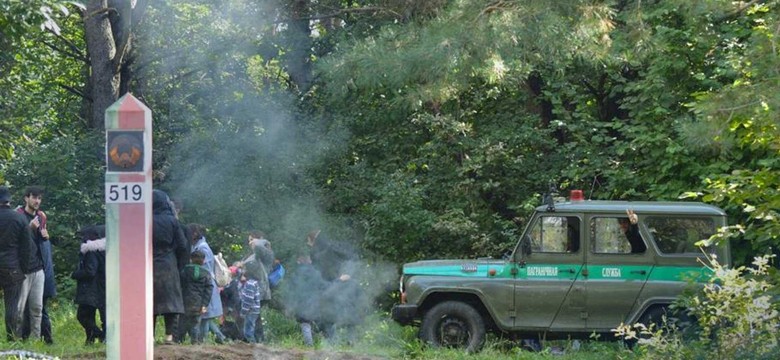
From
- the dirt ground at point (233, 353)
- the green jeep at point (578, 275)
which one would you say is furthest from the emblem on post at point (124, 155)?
the green jeep at point (578, 275)

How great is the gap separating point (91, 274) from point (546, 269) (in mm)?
5121

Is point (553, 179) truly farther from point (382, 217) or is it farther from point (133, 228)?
point (133, 228)

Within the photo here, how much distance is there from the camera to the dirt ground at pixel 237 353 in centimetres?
1176

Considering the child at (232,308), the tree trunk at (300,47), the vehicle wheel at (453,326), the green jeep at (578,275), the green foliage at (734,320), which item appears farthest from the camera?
the tree trunk at (300,47)

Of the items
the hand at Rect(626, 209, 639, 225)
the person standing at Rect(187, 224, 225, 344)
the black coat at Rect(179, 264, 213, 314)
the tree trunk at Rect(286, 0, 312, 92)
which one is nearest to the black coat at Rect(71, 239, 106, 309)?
the black coat at Rect(179, 264, 213, 314)

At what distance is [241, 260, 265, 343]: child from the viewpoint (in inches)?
599

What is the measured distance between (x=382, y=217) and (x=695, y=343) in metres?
9.01

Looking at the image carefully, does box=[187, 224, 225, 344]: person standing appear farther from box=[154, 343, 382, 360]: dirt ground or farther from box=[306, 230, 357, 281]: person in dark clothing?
box=[306, 230, 357, 281]: person in dark clothing

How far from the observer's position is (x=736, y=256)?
1648 centimetres

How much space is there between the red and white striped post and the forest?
5479 millimetres

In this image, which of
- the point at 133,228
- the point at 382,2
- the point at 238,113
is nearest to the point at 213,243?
the point at 238,113

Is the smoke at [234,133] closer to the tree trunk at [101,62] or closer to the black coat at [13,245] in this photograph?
the tree trunk at [101,62]

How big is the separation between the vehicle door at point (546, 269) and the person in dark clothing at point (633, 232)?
0.53 meters

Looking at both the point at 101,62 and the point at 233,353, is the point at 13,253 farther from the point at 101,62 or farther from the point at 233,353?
the point at 101,62
